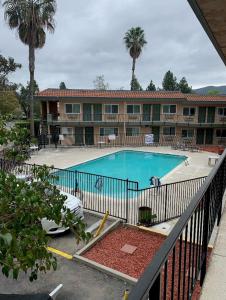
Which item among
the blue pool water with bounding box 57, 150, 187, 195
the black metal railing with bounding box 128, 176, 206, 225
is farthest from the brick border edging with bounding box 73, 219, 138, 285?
the blue pool water with bounding box 57, 150, 187, 195

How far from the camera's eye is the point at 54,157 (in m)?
22.1

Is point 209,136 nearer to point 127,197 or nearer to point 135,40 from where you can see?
point 135,40

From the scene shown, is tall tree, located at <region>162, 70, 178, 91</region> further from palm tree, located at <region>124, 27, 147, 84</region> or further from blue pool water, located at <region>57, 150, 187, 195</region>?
blue pool water, located at <region>57, 150, 187, 195</region>

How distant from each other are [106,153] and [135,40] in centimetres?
2432

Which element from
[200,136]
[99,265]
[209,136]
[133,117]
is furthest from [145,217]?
[209,136]

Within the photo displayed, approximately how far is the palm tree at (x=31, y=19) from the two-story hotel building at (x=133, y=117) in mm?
4851

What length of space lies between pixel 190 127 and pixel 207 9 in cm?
2805

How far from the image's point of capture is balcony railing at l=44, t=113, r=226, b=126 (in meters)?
27.9

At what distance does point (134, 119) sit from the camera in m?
28.9

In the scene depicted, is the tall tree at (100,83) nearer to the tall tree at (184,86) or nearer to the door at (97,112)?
the tall tree at (184,86)

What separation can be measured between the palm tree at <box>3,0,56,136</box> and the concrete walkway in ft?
82.5

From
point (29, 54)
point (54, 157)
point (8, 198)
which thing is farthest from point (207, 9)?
point (29, 54)

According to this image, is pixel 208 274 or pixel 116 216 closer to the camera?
pixel 208 274

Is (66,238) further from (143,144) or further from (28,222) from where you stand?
Answer: (143,144)
